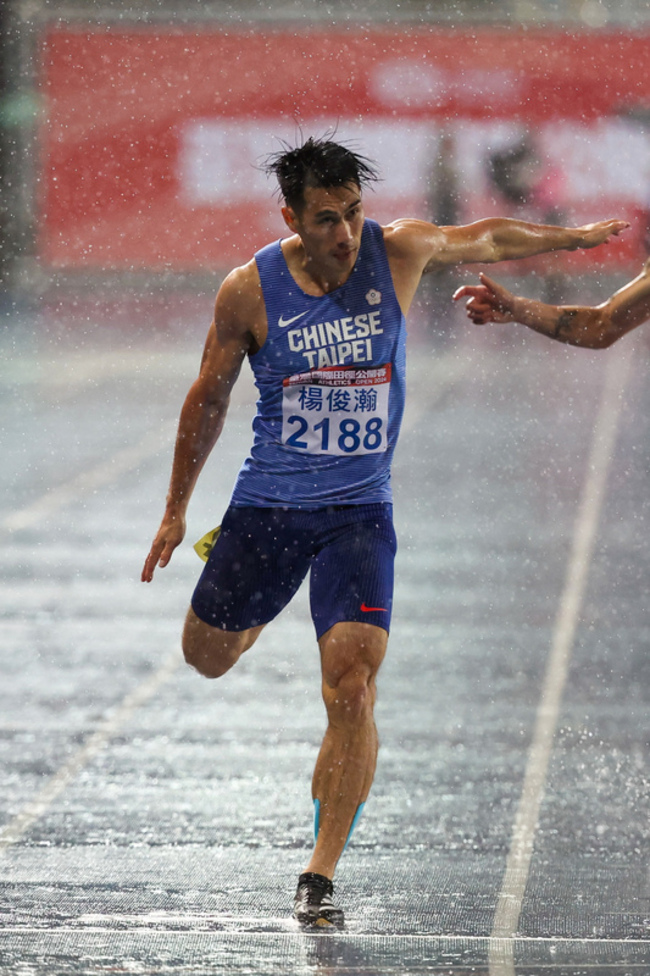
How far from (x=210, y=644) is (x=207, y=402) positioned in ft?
2.50

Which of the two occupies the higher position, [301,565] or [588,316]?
[588,316]

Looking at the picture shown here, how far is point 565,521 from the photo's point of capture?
10.3m

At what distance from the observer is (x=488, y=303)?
4.67 m

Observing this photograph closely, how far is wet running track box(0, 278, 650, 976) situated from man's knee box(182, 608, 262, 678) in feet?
1.97

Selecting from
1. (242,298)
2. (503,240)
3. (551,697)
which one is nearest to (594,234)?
(503,240)

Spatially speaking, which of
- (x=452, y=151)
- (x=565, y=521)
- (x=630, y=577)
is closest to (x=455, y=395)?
(x=565, y=521)

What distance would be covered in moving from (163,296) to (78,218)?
1776mm

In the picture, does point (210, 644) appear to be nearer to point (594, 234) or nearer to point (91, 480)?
point (594, 234)

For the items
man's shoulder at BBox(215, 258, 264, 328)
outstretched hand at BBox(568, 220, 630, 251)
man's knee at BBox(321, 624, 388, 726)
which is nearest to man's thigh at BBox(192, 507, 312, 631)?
man's knee at BBox(321, 624, 388, 726)

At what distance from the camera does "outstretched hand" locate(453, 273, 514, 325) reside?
183 inches

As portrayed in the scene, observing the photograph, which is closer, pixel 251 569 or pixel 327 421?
pixel 327 421

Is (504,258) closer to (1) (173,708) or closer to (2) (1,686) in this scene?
(1) (173,708)

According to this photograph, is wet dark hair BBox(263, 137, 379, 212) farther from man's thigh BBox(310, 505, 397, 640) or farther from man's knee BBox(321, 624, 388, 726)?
man's knee BBox(321, 624, 388, 726)

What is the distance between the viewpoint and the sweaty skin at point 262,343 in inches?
163
